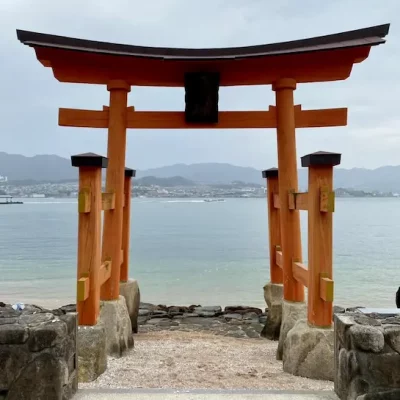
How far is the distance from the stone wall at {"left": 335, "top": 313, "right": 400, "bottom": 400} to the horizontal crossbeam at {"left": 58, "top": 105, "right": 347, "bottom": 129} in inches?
130

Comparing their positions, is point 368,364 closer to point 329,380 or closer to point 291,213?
point 329,380

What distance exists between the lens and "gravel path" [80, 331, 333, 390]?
4.07m

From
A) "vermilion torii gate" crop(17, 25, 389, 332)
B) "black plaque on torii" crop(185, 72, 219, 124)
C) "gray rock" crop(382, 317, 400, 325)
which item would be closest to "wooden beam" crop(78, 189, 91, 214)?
"vermilion torii gate" crop(17, 25, 389, 332)

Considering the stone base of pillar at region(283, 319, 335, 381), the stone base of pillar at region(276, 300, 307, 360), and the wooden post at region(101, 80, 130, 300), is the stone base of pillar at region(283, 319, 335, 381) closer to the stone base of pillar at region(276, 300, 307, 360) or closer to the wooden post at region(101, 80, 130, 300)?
the stone base of pillar at region(276, 300, 307, 360)

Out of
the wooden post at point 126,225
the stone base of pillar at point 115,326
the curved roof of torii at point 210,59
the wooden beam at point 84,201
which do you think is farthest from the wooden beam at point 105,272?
the curved roof of torii at point 210,59

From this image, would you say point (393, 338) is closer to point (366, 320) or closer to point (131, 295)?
point (366, 320)

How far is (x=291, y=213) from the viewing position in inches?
213

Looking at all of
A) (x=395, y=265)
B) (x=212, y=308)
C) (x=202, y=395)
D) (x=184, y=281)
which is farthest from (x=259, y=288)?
(x=202, y=395)

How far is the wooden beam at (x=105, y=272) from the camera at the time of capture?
484cm

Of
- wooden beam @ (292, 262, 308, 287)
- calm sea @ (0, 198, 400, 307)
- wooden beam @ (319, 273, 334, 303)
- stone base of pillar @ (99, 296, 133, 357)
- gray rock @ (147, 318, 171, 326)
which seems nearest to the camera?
wooden beam @ (319, 273, 334, 303)

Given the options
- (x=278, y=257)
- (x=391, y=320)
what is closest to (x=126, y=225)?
(x=278, y=257)

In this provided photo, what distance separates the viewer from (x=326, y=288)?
4176 mm

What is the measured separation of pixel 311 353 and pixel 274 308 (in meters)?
2.18

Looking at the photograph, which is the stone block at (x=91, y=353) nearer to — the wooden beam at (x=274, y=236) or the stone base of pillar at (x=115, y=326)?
the stone base of pillar at (x=115, y=326)
